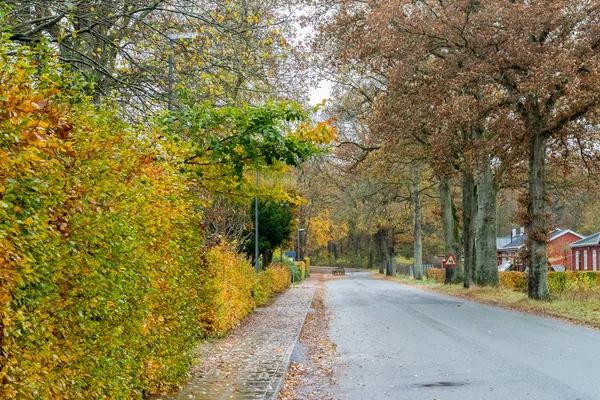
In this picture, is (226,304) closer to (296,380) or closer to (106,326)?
(296,380)

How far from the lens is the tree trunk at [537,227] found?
2142cm

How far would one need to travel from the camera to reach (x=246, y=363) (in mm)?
9719

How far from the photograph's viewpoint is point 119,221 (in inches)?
171

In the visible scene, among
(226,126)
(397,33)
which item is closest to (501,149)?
(397,33)

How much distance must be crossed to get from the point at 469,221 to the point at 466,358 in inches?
947

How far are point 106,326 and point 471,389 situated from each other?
17.3 feet

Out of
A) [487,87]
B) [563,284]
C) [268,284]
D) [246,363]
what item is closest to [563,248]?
[563,284]

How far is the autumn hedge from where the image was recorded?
290cm

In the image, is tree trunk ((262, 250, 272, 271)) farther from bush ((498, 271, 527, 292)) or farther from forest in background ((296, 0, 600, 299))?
bush ((498, 271, 527, 292))

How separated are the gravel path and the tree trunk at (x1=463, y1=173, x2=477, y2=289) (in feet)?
54.6

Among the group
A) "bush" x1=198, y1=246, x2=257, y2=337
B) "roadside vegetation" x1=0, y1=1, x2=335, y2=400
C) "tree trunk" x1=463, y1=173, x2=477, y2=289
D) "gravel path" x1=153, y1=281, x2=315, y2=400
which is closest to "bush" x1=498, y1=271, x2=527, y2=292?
"tree trunk" x1=463, y1=173, x2=477, y2=289

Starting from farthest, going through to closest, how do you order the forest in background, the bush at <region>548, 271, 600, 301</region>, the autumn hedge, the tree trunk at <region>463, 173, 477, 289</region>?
the tree trunk at <region>463, 173, 477, 289</region> → the bush at <region>548, 271, 600, 301</region> → the forest in background → the autumn hedge

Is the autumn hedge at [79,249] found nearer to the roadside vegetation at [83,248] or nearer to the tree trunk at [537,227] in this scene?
the roadside vegetation at [83,248]

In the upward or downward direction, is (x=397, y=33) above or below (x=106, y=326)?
above
